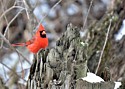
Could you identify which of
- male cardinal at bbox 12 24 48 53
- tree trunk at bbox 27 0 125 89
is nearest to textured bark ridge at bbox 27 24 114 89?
tree trunk at bbox 27 0 125 89

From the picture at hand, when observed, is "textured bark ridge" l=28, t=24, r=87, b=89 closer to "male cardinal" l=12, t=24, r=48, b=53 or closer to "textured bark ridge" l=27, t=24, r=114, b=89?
"textured bark ridge" l=27, t=24, r=114, b=89

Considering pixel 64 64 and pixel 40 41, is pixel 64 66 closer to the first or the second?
pixel 64 64

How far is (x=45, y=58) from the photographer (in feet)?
5.81

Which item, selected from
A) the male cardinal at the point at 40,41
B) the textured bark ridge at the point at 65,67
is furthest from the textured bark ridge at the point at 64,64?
the male cardinal at the point at 40,41

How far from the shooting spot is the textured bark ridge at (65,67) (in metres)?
1.64

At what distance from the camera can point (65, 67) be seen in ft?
5.51

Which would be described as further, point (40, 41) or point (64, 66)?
point (40, 41)

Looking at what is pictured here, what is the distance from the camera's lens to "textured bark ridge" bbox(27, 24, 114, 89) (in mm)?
1641

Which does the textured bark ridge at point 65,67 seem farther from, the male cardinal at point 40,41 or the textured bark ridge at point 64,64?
the male cardinal at point 40,41

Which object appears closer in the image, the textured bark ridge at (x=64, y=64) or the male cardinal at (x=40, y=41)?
the textured bark ridge at (x=64, y=64)

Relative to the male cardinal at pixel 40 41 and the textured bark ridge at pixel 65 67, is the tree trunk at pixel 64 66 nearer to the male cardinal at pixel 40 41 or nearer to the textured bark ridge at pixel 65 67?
the textured bark ridge at pixel 65 67

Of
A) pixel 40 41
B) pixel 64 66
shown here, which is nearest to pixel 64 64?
pixel 64 66

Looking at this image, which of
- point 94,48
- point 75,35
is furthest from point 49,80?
point 94,48

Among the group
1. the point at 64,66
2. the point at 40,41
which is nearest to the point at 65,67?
the point at 64,66
